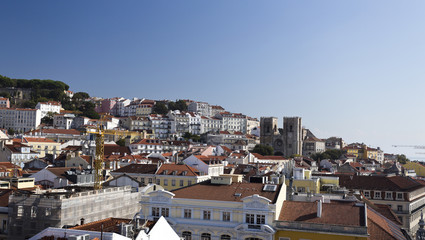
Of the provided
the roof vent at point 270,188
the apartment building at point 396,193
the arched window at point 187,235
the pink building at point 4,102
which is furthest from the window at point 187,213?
the pink building at point 4,102

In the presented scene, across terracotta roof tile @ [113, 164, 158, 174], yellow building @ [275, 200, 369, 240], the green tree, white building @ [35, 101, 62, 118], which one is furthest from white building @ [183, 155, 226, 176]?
white building @ [35, 101, 62, 118]

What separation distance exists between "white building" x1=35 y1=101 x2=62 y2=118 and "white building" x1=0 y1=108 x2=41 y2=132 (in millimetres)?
8785

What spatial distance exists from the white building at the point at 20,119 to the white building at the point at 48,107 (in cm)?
879

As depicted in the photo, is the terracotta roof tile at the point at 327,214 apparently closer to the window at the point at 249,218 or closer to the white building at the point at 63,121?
the window at the point at 249,218

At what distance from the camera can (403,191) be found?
5616 centimetres

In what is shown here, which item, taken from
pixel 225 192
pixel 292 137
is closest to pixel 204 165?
pixel 225 192

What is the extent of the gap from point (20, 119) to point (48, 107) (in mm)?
14917

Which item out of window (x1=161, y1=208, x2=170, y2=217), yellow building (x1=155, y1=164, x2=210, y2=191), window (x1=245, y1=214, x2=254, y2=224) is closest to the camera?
window (x1=245, y1=214, x2=254, y2=224)

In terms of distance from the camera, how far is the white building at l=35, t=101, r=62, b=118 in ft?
590

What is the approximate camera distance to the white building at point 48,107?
180 metres

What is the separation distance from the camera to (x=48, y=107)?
183 meters

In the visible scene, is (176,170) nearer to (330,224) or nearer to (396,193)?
(396,193)

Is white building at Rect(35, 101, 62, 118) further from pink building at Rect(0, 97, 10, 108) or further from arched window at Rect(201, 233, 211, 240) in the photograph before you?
arched window at Rect(201, 233, 211, 240)

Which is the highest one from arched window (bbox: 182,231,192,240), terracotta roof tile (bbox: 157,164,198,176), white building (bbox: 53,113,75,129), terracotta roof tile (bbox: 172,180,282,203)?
white building (bbox: 53,113,75,129)
